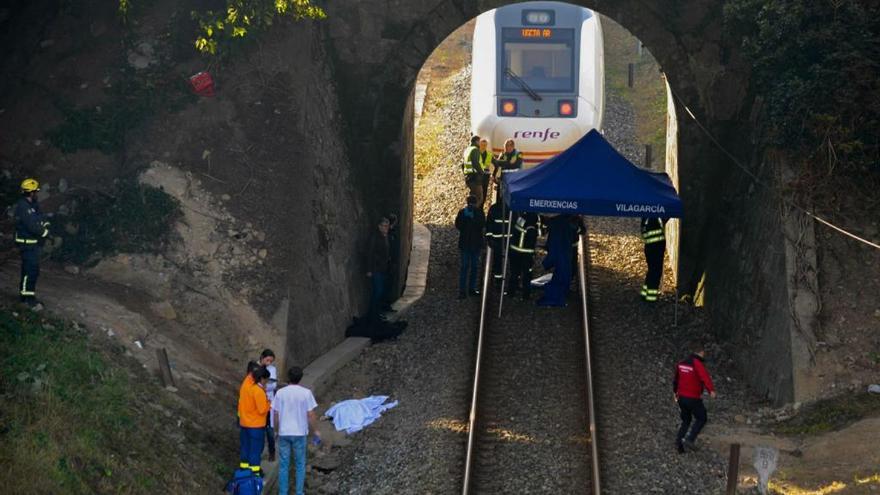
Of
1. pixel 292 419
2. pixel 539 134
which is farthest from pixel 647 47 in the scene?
pixel 292 419

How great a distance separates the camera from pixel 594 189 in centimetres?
1852

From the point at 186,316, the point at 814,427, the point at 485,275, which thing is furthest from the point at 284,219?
the point at 814,427

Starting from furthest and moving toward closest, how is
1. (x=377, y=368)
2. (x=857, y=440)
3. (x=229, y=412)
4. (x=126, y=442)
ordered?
(x=377, y=368), (x=229, y=412), (x=857, y=440), (x=126, y=442)

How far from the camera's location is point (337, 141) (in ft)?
65.7

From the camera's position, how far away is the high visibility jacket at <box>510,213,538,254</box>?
65.0ft

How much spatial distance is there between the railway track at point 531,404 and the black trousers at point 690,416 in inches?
41.3

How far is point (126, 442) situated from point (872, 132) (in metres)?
10.5

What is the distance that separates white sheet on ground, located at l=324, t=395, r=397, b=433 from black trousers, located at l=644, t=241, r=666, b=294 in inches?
211

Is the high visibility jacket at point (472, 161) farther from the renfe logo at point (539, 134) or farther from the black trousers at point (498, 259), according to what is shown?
the black trousers at point (498, 259)

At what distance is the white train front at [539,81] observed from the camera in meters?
24.3

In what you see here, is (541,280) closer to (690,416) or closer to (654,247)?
(654,247)

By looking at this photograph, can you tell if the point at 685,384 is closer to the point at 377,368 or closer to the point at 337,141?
the point at 377,368

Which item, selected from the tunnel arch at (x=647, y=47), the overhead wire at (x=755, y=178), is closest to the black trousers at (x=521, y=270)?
the tunnel arch at (x=647, y=47)

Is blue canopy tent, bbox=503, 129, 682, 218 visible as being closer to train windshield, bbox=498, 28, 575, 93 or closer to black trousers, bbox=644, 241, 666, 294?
black trousers, bbox=644, 241, 666, 294
